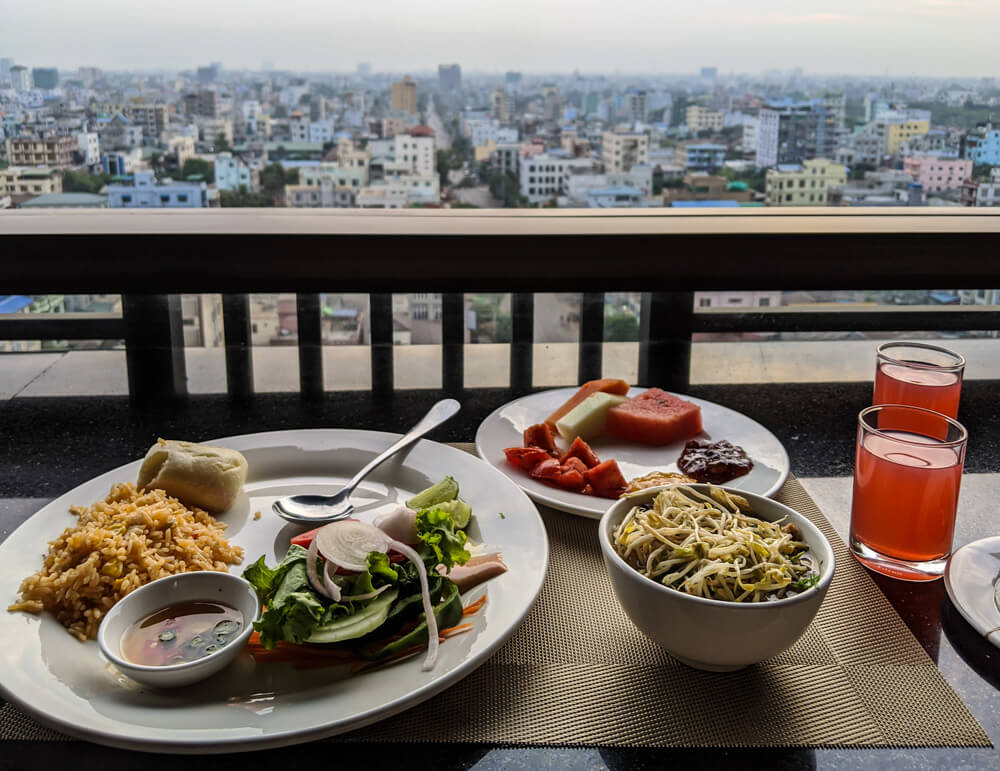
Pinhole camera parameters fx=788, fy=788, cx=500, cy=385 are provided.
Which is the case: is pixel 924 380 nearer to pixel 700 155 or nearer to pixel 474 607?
pixel 474 607

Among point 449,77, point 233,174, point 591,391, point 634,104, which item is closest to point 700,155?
point 634,104

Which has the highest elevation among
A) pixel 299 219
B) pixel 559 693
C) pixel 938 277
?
pixel 299 219

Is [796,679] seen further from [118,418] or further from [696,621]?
[118,418]

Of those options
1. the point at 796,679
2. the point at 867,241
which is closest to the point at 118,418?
the point at 796,679

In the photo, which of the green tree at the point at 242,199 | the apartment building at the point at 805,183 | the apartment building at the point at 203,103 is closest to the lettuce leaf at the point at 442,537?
the green tree at the point at 242,199

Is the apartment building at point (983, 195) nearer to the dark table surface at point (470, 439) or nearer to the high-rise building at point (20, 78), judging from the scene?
the dark table surface at point (470, 439)

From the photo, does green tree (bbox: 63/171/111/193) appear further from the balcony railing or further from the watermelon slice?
the watermelon slice
